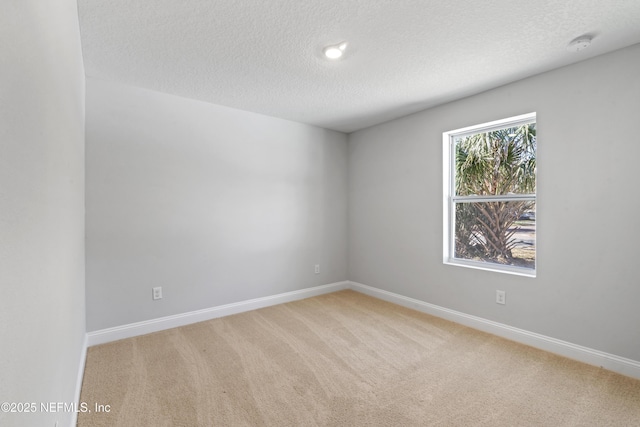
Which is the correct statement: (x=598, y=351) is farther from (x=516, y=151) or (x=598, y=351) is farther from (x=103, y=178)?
(x=103, y=178)

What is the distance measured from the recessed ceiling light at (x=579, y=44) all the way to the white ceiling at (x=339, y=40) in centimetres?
4

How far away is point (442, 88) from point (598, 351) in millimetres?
2528

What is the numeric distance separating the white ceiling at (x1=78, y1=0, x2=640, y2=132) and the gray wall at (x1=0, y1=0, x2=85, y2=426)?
2.42 feet

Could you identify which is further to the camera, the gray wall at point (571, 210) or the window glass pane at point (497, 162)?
the window glass pane at point (497, 162)

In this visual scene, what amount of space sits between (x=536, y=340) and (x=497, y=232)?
3.29 feet

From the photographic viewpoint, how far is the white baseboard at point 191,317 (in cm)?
265

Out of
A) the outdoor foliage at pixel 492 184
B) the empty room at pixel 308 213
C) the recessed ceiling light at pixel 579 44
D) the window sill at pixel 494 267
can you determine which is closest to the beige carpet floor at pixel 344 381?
the empty room at pixel 308 213

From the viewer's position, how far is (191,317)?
3104 millimetres

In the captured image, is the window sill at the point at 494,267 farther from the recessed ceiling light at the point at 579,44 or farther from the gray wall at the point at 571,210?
the recessed ceiling light at the point at 579,44

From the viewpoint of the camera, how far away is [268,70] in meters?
2.49

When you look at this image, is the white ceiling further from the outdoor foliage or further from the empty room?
the outdoor foliage

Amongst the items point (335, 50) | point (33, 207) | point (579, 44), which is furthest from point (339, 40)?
point (33, 207)

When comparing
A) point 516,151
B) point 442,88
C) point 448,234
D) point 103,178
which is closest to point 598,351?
point 448,234

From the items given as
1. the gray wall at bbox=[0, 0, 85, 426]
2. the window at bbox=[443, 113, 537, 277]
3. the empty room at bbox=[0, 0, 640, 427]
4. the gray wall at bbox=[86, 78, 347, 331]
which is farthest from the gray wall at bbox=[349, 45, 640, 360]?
the gray wall at bbox=[0, 0, 85, 426]
